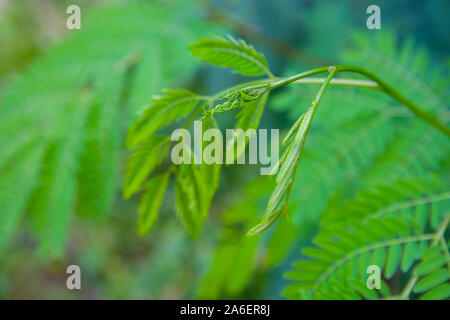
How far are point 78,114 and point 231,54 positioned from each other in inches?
33.7

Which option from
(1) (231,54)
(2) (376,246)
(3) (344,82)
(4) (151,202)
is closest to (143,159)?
(4) (151,202)

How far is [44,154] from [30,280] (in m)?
2.58

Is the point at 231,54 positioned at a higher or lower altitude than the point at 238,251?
higher

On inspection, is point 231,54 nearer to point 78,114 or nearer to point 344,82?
point 344,82

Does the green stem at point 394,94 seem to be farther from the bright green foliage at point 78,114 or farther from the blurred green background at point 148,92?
the bright green foliage at point 78,114

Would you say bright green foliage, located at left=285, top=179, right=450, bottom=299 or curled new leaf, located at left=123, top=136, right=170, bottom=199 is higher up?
curled new leaf, located at left=123, top=136, right=170, bottom=199

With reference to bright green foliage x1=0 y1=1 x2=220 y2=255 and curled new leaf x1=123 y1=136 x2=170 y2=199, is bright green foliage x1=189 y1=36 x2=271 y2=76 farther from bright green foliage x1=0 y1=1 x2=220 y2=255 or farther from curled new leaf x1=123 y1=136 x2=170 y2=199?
bright green foliage x1=0 y1=1 x2=220 y2=255

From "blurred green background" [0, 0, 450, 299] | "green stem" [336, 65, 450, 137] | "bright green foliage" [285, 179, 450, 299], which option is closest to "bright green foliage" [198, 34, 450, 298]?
"blurred green background" [0, 0, 450, 299]

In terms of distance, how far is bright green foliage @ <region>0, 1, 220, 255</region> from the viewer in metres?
1.19

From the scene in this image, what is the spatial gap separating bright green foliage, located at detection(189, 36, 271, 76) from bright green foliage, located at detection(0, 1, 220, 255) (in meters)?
0.63

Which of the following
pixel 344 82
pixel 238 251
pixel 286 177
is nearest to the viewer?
pixel 286 177

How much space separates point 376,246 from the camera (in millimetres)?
793

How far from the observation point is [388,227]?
795 mm
